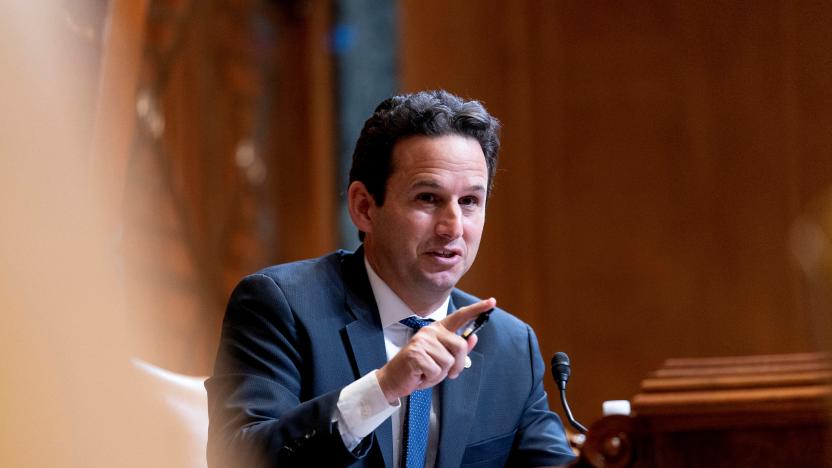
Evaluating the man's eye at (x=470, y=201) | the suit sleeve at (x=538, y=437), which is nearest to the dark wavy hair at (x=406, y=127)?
the man's eye at (x=470, y=201)

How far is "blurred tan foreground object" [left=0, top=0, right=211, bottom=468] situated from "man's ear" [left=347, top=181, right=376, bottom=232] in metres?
1.36

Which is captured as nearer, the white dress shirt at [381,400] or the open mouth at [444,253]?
the white dress shirt at [381,400]

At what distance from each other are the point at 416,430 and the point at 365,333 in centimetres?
21

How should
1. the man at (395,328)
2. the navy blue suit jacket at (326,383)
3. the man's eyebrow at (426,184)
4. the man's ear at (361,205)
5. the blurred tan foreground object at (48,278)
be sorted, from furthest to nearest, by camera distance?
the man's ear at (361,205) < the man's eyebrow at (426,184) < the man at (395,328) < the navy blue suit jacket at (326,383) < the blurred tan foreground object at (48,278)

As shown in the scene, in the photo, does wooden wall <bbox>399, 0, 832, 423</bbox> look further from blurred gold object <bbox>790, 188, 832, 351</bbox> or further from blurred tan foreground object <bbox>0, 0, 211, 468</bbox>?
blurred tan foreground object <bbox>0, 0, 211, 468</bbox>

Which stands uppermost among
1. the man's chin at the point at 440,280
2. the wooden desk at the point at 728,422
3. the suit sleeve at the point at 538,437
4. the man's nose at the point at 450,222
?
the man's nose at the point at 450,222

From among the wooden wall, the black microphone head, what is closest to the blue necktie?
the black microphone head

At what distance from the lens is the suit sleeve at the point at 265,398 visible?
1.60m

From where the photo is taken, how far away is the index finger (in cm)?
153

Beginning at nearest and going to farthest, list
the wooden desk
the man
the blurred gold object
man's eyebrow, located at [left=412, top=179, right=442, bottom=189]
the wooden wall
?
the blurred gold object → the wooden desk → the man → man's eyebrow, located at [left=412, top=179, right=442, bottom=189] → the wooden wall

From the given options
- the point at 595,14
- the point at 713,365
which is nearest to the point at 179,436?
the point at 713,365

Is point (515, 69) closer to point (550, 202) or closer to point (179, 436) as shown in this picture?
point (550, 202)

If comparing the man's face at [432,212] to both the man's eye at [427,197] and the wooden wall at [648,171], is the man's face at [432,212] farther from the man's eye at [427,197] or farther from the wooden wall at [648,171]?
the wooden wall at [648,171]

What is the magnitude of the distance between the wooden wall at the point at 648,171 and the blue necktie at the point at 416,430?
95.0 inches
